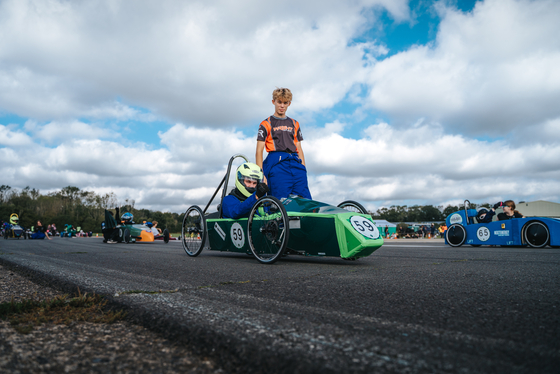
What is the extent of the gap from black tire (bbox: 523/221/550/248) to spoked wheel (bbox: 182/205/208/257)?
300 inches

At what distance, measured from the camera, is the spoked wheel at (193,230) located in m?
5.64

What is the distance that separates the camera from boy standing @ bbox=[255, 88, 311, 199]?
493cm

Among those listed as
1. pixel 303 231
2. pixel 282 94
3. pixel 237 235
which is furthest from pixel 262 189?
pixel 282 94

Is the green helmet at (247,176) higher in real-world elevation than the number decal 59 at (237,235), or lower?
higher

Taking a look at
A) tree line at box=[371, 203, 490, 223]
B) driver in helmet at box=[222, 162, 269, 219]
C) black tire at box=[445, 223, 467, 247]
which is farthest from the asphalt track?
tree line at box=[371, 203, 490, 223]

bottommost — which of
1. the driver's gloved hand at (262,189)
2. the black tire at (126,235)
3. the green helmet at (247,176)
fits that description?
the black tire at (126,235)

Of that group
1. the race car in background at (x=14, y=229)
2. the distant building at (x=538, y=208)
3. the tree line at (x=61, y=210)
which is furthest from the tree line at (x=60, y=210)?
the distant building at (x=538, y=208)

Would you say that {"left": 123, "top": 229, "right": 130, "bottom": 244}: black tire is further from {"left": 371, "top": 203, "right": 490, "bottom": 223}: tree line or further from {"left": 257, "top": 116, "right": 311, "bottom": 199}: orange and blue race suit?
{"left": 371, "top": 203, "right": 490, "bottom": 223}: tree line

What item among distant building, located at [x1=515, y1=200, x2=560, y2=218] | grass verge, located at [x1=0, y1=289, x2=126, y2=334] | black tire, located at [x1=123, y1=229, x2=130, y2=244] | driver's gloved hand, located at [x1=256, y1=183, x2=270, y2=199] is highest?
distant building, located at [x1=515, y1=200, x2=560, y2=218]

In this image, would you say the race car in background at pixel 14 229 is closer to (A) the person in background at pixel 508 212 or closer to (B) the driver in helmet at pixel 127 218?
(B) the driver in helmet at pixel 127 218

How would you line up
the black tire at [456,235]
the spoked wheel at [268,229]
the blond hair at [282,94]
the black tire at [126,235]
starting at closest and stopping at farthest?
the spoked wheel at [268,229] < the blond hair at [282,94] < the black tire at [456,235] < the black tire at [126,235]

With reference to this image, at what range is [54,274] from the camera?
274 centimetres

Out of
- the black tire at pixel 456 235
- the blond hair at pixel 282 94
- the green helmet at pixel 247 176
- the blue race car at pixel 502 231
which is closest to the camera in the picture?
the green helmet at pixel 247 176

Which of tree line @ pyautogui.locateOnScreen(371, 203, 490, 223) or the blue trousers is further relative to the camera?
tree line @ pyautogui.locateOnScreen(371, 203, 490, 223)
